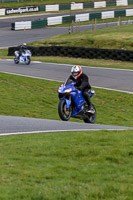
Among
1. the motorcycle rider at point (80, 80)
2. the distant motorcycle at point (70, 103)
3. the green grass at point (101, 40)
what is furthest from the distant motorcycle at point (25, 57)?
the motorcycle rider at point (80, 80)

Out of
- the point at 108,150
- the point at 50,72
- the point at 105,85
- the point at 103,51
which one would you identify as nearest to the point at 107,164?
the point at 108,150

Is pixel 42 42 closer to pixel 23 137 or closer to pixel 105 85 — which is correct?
pixel 105 85

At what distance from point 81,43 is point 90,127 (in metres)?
23.1

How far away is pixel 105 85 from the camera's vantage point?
21.0 meters

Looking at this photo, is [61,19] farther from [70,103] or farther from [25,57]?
[70,103]

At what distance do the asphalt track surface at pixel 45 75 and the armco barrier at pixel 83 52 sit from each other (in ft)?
11.0

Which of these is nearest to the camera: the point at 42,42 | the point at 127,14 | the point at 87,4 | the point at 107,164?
the point at 107,164

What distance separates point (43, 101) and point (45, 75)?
21.1 feet

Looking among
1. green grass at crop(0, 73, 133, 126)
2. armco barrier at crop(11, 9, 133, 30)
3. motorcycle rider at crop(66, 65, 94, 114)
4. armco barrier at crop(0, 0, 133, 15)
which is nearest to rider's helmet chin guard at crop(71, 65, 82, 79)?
motorcycle rider at crop(66, 65, 94, 114)

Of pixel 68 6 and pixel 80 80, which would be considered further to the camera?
pixel 68 6

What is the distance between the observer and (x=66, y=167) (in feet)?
21.5

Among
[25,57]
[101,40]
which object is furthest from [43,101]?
[101,40]

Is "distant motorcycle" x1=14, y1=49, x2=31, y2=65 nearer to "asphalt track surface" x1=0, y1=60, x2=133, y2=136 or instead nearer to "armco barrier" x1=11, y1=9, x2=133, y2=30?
"asphalt track surface" x1=0, y1=60, x2=133, y2=136

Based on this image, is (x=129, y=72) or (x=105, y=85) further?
(x=129, y=72)
